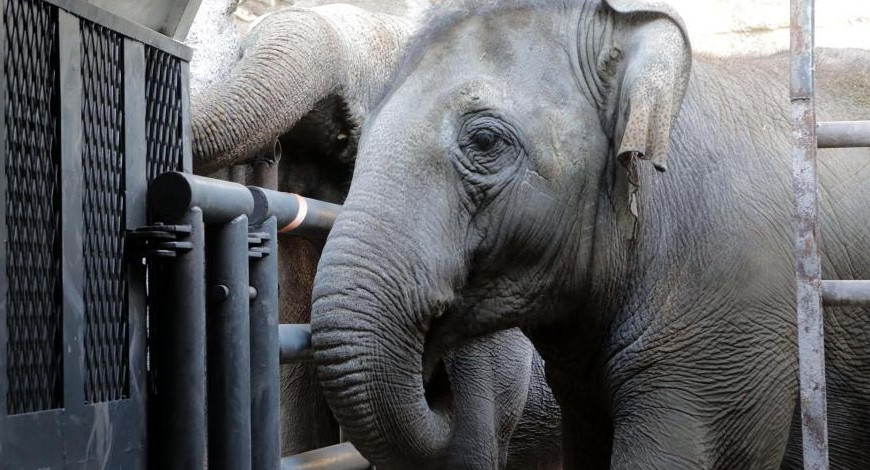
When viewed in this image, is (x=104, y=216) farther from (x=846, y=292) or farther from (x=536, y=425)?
(x=536, y=425)

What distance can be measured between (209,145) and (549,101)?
5.14ft

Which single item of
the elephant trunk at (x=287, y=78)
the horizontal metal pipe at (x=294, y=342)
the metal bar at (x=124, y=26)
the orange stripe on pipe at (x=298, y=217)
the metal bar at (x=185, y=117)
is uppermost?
the elephant trunk at (x=287, y=78)

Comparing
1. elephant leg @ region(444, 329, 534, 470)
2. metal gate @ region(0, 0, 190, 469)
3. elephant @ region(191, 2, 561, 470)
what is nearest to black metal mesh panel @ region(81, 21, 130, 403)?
metal gate @ region(0, 0, 190, 469)

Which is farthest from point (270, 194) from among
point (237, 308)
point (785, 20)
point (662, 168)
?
point (785, 20)

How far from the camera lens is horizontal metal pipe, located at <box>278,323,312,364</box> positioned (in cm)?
244

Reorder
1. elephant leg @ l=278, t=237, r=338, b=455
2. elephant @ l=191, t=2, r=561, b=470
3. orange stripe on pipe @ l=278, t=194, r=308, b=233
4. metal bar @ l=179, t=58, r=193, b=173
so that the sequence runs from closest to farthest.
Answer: metal bar @ l=179, t=58, r=193, b=173 < orange stripe on pipe @ l=278, t=194, r=308, b=233 < elephant @ l=191, t=2, r=561, b=470 < elephant leg @ l=278, t=237, r=338, b=455

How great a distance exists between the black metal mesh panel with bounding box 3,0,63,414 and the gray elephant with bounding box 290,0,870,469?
1413 mm

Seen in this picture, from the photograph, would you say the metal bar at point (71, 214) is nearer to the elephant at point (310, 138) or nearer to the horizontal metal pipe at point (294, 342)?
the horizontal metal pipe at point (294, 342)

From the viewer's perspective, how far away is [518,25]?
2.98 meters

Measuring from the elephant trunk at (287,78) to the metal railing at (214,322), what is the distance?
2.36m

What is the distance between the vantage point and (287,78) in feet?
14.4

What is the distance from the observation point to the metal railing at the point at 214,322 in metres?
1.44

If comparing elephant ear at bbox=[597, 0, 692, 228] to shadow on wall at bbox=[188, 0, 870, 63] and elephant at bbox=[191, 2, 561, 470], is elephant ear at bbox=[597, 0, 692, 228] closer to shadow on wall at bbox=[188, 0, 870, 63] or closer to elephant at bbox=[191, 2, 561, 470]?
elephant at bbox=[191, 2, 561, 470]

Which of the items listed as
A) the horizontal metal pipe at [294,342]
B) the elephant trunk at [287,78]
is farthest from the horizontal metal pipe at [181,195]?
the elephant trunk at [287,78]
